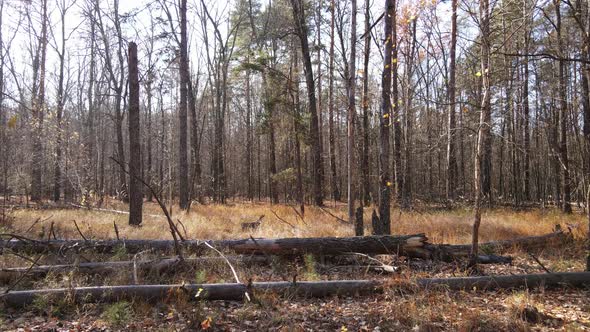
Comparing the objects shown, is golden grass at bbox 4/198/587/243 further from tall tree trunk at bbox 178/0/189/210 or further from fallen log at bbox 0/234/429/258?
tall tree trunk at bbox 178/0/189/210

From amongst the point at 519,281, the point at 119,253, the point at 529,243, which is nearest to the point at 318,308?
the point at 519,281

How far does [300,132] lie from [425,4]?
799 cm

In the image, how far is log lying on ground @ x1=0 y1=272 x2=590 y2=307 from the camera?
468cm

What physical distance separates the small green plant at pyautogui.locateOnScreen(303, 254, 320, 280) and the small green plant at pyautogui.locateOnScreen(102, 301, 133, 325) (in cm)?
262

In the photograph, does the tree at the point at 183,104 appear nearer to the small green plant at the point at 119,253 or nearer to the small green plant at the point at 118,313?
the small green plant at the point at 119,253

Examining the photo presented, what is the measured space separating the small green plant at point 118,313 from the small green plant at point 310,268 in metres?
2.62

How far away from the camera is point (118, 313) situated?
445 centimetres

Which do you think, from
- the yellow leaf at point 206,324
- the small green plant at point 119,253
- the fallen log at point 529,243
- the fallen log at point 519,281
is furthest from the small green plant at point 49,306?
the fallen log at point 529,243

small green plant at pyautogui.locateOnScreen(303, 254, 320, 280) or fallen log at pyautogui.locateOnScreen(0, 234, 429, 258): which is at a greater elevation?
fallen log at pyautogui.locateOnScreen(0, 234, 429, 258)

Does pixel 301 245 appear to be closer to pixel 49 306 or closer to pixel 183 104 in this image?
pixel 49 306

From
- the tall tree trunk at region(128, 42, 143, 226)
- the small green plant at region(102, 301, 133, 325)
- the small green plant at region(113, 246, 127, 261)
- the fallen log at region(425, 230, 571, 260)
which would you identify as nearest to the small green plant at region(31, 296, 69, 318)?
the small green plant at region(102, 301, 133, 325)

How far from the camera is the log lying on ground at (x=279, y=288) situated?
468 cm

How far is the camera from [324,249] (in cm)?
667

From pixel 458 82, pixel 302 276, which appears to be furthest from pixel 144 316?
pixel 458 82
